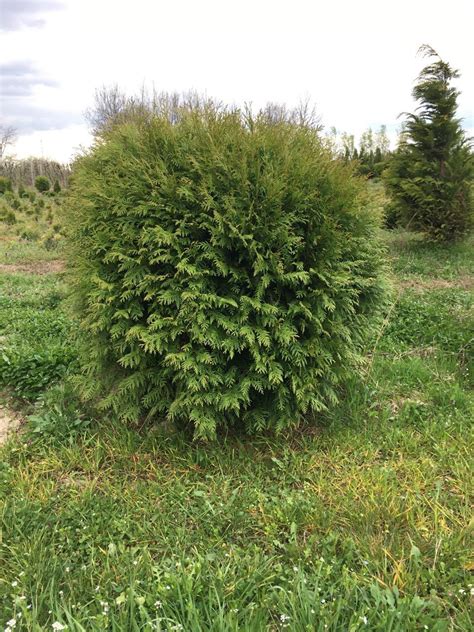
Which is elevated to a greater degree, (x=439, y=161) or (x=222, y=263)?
(x=439, y=161)

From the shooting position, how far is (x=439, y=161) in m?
9.36

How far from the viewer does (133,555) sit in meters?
2.08

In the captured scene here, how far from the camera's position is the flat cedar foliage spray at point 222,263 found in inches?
101

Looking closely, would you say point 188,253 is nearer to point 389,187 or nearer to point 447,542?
point 447,542

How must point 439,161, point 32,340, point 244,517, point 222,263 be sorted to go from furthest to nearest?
1. point 439,161
2. point 32,340
3. point 222,263
4. point 244,517

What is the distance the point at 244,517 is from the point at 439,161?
9229 millimetres

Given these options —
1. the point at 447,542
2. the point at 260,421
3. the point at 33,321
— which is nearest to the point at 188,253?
the point at 260,421

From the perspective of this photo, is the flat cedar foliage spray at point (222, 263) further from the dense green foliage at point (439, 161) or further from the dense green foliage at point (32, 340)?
the dense green foliage at point (439, 161)

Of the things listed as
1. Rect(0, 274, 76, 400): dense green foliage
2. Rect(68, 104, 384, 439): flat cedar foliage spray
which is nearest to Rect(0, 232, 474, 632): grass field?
Rect(0, 274, 76, 400): dense green foliage

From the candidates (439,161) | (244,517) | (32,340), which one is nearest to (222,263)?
(244,517)

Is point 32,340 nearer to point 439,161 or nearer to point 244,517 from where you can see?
point 244,517

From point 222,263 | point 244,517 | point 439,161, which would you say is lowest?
point 244,517

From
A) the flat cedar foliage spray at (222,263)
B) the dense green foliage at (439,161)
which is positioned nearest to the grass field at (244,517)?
the flat cedar foliage spray at (222,263)

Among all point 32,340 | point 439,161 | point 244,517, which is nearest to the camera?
point 244,517
